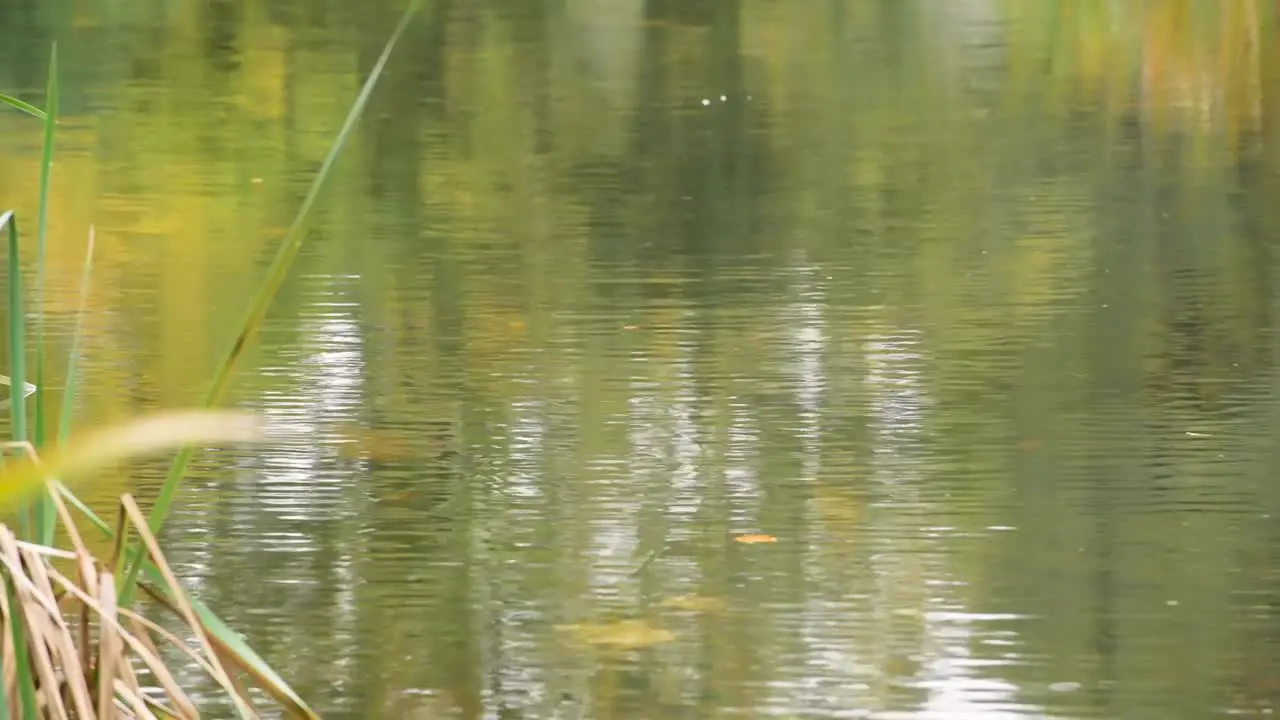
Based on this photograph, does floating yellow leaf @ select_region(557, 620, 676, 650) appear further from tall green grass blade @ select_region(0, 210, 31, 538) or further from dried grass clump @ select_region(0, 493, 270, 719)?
tall green grass blade @ select_region(0, 210, 31, 538)

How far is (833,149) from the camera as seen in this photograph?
6652mm

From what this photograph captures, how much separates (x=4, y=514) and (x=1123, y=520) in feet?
A: 6.11

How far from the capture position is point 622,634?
301cm

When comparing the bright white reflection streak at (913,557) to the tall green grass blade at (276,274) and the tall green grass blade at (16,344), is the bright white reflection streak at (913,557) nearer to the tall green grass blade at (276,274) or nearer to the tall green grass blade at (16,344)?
the tall green grass blade at (276,274)

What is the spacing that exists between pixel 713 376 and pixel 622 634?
133cm

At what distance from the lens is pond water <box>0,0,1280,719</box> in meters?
2.98

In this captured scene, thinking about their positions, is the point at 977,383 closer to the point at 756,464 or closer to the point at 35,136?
the point at 756,464

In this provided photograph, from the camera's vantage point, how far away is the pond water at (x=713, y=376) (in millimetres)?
2982

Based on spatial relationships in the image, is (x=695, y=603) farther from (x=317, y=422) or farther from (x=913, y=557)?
(x=317, y=422)

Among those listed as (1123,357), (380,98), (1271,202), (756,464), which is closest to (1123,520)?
(756,464)

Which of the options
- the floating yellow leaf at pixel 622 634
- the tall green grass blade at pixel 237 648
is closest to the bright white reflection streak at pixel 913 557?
the floating yellow leaf at pixel 622 634

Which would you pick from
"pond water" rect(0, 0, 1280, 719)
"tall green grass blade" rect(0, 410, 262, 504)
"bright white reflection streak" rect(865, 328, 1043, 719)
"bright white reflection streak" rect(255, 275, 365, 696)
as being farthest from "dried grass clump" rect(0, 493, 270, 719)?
A: "bright white reflection streak" rect(865, 328, 1043, 719)

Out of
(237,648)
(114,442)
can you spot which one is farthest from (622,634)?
(114,442)

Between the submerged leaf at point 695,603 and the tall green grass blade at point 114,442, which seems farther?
the submerged leaf at point 695,603
